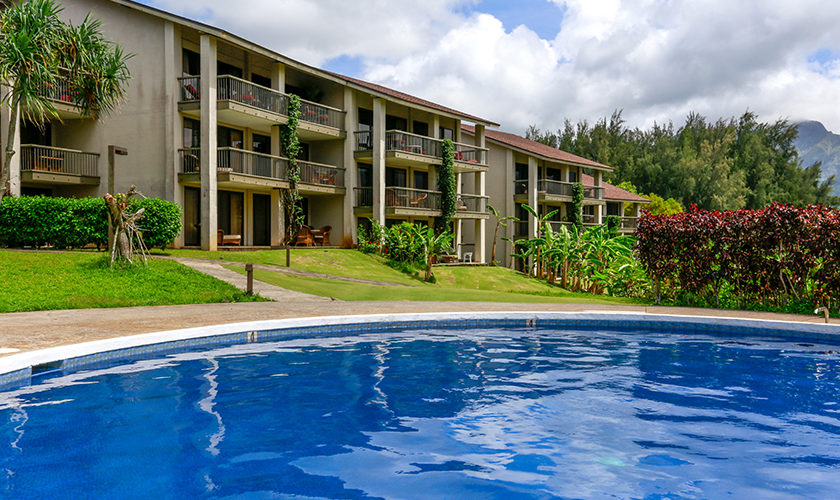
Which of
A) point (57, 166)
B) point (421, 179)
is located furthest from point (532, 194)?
point (57, 166)

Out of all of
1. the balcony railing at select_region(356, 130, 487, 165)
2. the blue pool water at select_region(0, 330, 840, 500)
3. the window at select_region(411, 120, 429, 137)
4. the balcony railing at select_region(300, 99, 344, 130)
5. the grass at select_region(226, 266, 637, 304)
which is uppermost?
the window at select_region(411, 120, 429, 137)

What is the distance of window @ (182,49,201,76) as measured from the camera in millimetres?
24703

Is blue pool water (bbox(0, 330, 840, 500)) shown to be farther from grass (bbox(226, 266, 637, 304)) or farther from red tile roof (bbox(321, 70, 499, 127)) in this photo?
red tile roof (bbox(321, 70, 499, 127))

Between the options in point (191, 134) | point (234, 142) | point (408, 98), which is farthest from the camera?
point (408, 98)

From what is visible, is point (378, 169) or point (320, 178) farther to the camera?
point (378, 169)

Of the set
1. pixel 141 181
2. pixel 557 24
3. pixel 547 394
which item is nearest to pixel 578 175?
pixel 557 24

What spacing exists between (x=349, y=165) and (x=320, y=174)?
5.92 feet

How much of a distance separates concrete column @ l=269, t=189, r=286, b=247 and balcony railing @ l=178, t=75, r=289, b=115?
3.59m

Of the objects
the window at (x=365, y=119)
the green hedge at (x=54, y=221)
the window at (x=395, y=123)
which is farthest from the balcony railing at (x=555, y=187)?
the green hedge at (x=54, y=221)

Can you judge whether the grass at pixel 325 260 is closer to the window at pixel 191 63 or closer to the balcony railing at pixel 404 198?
the balcony railing at pixel 404 198

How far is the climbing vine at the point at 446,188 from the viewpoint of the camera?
32562 mm

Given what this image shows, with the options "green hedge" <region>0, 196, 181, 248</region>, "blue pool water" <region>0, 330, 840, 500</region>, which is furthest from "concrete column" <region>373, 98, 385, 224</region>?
"blue pool water" <region>0, 330, 840, 500</region>

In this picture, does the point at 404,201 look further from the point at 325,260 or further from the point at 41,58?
the point at 41,58

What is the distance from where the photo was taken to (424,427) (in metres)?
6.53
